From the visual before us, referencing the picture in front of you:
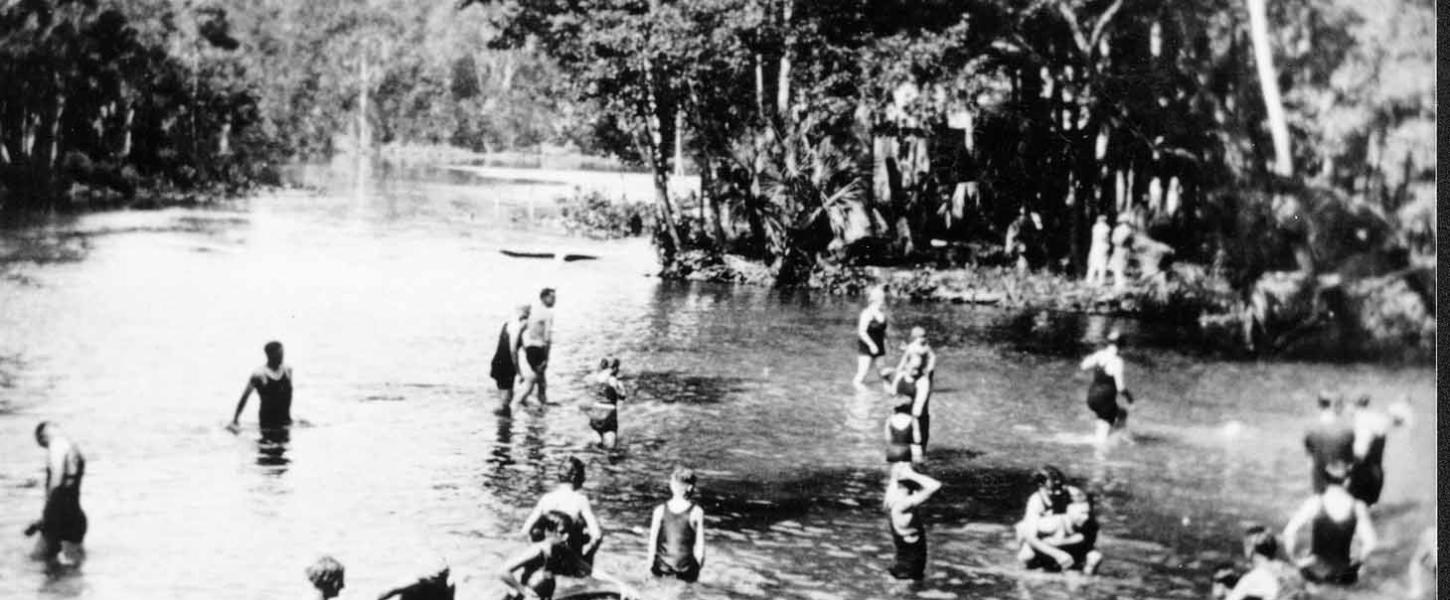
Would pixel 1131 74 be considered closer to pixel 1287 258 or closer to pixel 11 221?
pixel 1287 258

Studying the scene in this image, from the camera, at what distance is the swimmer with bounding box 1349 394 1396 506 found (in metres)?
8.45

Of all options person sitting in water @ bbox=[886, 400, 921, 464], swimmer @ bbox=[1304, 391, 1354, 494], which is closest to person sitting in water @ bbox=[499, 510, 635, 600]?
person sitting in water @ bbox=[886, 400, 921, 464]

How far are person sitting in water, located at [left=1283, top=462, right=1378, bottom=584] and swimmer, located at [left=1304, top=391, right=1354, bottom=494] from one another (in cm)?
42

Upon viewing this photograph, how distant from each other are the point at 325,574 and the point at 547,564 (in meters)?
1.61

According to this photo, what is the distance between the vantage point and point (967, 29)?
1870 centimetres

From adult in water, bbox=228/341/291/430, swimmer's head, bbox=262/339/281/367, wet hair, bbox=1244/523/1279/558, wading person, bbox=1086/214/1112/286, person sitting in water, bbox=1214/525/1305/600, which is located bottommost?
person sitting in water, bbox=1214/525/1305/600

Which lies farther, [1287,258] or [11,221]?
[1287,258]

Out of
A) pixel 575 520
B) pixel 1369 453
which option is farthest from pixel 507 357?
pixel 1369 453

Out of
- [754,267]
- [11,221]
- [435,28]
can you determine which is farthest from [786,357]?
[11,221]

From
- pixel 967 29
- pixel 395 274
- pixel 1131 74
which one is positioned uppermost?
pixel 967 29

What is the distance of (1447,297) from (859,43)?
1272 centimetres

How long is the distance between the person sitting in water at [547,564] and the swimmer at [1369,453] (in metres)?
4.66

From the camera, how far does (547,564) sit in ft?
24.8

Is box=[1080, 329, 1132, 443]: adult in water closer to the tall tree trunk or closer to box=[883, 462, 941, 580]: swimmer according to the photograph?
the tall tree trunk
